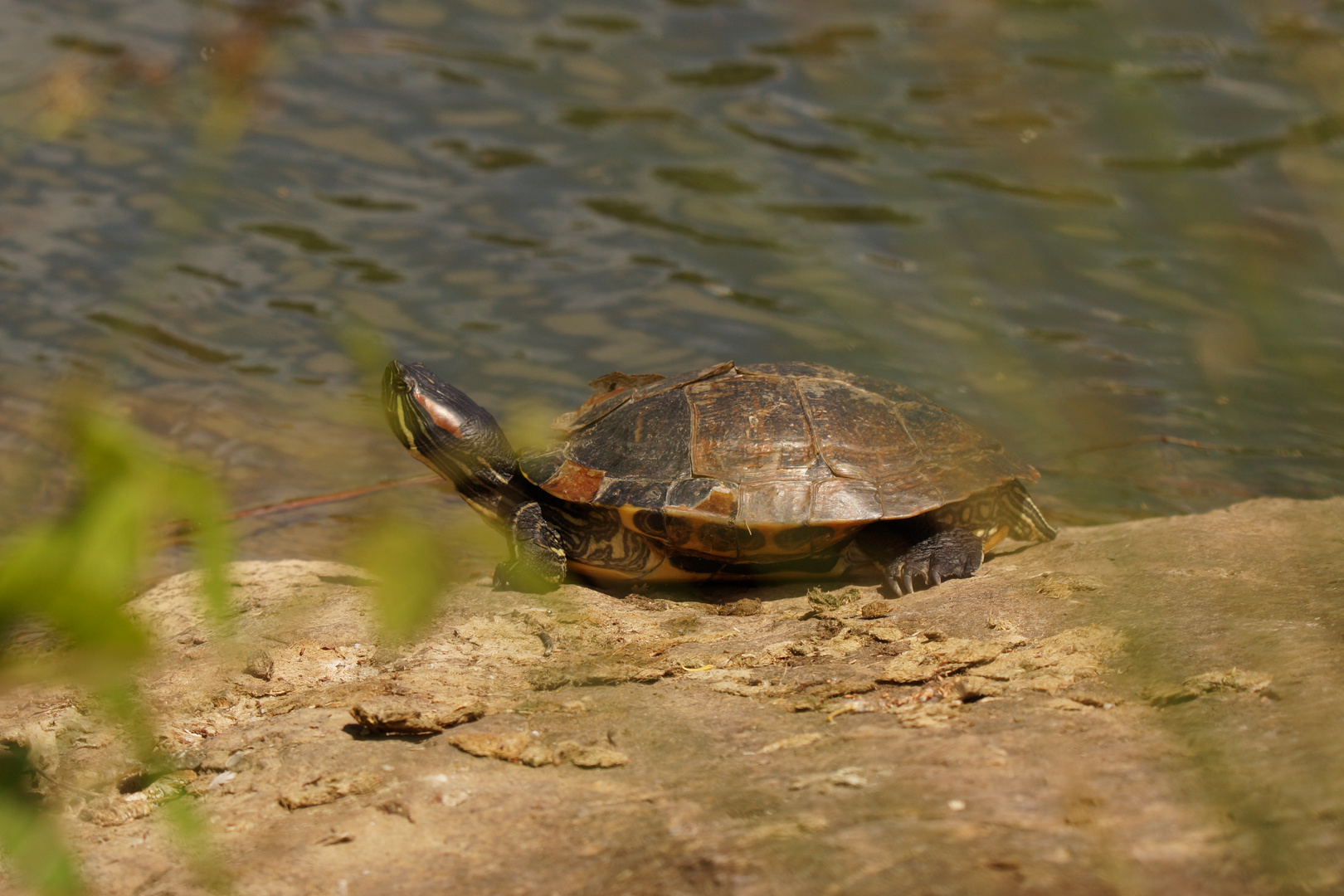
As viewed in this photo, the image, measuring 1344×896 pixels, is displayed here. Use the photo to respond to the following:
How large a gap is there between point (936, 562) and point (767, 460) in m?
0.71

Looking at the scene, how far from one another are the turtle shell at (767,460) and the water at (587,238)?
0.39 meters

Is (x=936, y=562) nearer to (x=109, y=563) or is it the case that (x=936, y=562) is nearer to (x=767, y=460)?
(x=767, y=460)

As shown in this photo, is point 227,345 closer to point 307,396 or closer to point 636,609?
point 307,396

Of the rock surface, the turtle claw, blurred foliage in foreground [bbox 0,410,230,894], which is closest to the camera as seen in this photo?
blurred foliage in foreground [bbox 0,410,230,894]

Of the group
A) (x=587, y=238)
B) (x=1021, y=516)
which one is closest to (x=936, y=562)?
(x=1021, y=516)

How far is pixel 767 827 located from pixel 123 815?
145 centimetres

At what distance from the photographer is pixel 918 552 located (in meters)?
3.83

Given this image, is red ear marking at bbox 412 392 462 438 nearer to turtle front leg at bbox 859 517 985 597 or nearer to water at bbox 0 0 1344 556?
water at bbox 0 0 1344 556

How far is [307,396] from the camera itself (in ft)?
21.2

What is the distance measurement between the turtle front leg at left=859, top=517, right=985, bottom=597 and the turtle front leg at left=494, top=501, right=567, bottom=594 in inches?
46.5

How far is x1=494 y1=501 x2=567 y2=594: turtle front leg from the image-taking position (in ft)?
13.1

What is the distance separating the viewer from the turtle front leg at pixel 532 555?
399 centimetres

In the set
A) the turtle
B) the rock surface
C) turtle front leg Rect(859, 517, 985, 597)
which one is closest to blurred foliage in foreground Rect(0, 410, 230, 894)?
the rock surface

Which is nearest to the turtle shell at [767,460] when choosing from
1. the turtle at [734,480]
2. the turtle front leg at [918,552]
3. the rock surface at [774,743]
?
the turtle at [734,480]
